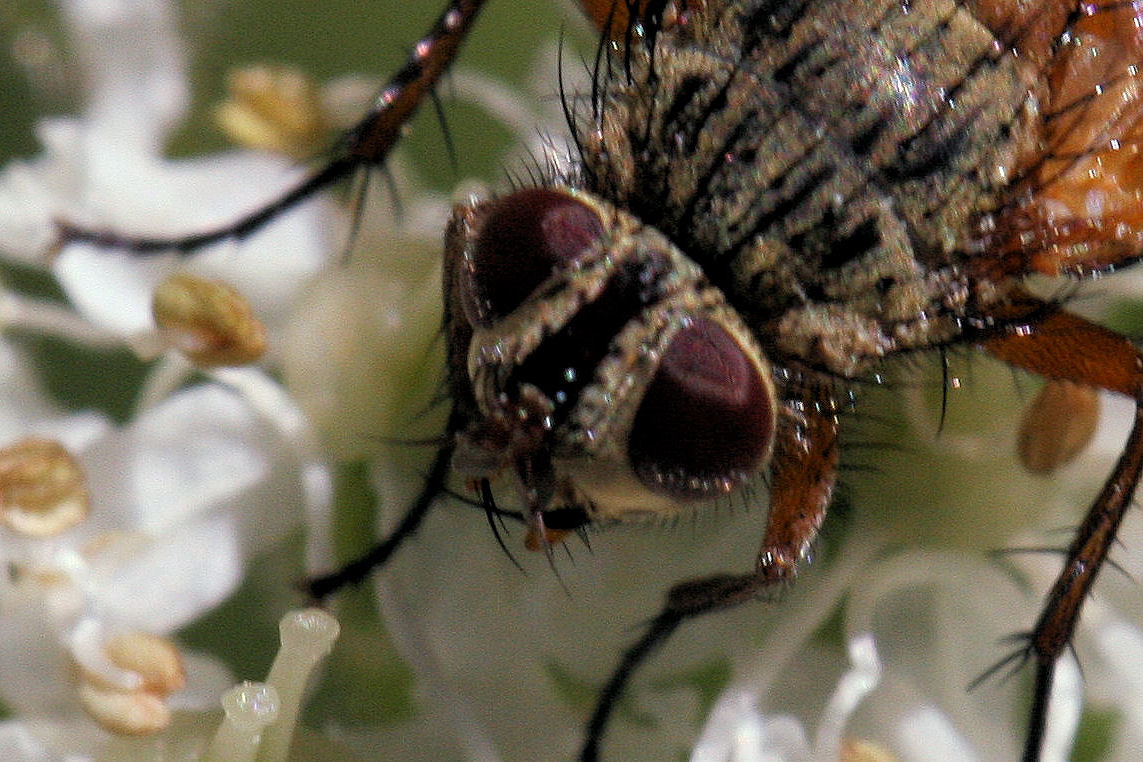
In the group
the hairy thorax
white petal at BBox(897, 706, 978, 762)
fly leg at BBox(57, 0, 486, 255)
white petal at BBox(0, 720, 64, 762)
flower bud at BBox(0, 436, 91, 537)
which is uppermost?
the hairy thorax

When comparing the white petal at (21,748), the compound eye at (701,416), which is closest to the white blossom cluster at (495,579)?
the white petal at (21,748)

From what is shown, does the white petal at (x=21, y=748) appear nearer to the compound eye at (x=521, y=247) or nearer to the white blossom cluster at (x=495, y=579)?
the white blossom cluster at (x=495, y=579)

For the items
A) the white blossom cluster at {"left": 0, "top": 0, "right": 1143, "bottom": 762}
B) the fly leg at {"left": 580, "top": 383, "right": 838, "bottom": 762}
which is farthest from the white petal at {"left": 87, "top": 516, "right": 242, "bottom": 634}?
the fly leg at {"left": 580, "top": 383, "right": 838, "bottom": 762}

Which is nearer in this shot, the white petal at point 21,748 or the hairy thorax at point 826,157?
the hairy thorax at point 826,157

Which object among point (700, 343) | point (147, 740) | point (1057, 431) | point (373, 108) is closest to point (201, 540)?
point (147, 740)

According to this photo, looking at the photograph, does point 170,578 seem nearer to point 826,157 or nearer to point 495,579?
point 495,579

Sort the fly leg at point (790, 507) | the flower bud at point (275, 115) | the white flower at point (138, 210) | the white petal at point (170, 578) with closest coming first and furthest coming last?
the fly leg at point (790, 507), the white petal at point (170, 578), the white flower at point (138, 210), the flower bud at point (275, 115)

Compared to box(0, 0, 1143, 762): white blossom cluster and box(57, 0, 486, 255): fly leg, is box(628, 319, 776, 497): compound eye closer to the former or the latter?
box(0, 0, 1143, 762): white blossom cluster
